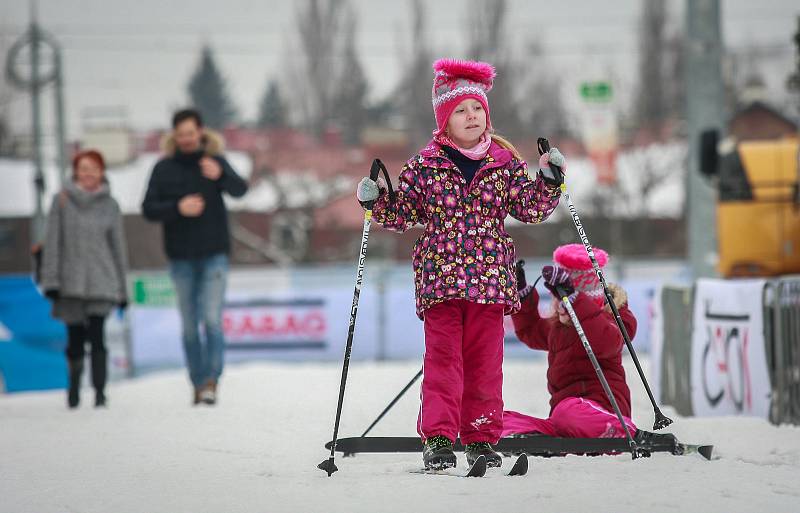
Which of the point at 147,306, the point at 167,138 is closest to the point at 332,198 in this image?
the point at 147,306

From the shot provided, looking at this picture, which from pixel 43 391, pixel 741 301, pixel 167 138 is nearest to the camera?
pixel 741 301

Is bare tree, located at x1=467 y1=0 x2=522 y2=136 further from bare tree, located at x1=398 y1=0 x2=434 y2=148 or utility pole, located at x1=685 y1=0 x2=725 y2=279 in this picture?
utility pole, located at x1=685 y1=0 x2=725 y2=279

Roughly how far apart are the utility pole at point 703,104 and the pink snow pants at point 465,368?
23.2 ft

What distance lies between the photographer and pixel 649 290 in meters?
14.4

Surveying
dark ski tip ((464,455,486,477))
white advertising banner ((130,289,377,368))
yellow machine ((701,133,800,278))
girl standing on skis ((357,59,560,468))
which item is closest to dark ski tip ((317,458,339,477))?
girl standing on skis ((357,59,560,468))

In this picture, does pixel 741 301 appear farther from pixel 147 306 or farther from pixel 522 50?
pixel 522 50

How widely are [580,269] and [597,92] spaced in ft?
48.1

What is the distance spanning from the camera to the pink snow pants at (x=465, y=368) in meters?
5.46

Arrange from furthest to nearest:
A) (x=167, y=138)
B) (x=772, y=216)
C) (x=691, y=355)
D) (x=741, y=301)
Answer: (x=772, y=216) → (x=167, y=138) → (x=691, y=355) → (x=741, y=301)

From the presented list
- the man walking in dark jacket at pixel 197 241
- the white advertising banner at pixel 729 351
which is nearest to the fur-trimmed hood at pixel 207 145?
the man walking in dark jacket at pixel 197 241

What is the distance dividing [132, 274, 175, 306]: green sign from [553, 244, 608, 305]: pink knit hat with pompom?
8663 mm

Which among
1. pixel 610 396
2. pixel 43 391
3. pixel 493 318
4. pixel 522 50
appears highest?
pixel 522 50

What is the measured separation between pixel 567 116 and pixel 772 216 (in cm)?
2918

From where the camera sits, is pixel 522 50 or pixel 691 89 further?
pixel 522 50
